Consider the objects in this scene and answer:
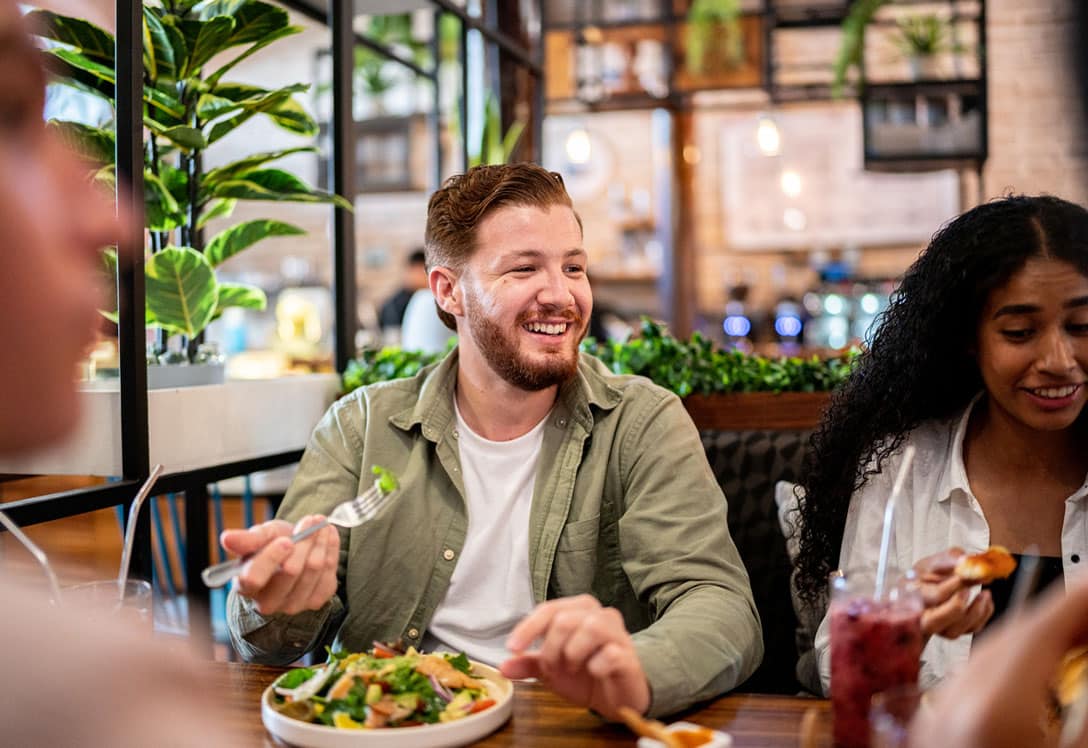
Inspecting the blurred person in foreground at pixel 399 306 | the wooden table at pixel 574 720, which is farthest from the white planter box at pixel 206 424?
the blurred person in foreground at pixel 399 306

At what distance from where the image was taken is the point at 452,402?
2.00 meters

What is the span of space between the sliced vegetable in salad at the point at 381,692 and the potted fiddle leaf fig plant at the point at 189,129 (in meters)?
1.21

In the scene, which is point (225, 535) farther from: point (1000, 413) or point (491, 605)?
point (1000, 413)

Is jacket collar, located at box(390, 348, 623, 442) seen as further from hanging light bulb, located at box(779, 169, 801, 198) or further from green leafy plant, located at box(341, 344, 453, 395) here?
hanging light bulb, located at box(779, 169, 801, 198)

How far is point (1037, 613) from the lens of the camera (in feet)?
2.69

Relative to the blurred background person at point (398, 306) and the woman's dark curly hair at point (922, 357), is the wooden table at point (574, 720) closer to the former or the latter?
the woman's dark curly hair at point (922, 357)

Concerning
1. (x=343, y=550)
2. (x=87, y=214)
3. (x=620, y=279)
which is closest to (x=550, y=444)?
(x=343, y=550)

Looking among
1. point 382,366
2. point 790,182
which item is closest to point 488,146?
point 382,366

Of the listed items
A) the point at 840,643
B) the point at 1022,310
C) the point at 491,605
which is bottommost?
the point at 491,605

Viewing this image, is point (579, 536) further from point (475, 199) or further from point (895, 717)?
point (895, 717)

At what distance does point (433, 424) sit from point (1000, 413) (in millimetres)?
977

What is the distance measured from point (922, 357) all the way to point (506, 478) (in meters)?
0.75

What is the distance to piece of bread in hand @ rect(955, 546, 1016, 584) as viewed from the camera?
1.16m

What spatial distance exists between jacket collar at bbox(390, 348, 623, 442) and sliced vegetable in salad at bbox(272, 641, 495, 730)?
24.2 inches
